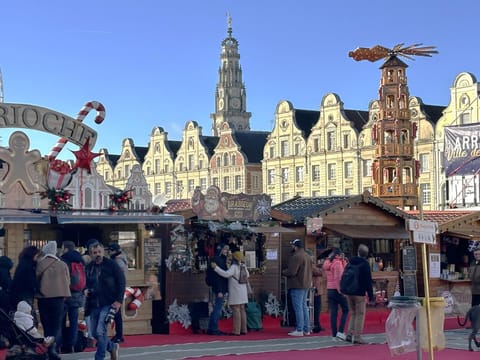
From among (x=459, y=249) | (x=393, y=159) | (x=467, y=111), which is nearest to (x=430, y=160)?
(x=467, y=111)

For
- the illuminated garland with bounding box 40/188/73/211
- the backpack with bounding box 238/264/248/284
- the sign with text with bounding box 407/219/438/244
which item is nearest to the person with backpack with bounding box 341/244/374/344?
the backpack with bounding box 238/264/248/284

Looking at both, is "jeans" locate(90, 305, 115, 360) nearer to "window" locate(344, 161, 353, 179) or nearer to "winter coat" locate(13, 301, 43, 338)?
"winter coat" locate(13, 301, 43, 338)

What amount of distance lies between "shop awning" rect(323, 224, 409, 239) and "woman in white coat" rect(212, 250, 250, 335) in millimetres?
3016

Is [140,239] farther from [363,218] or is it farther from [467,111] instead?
[467,111]

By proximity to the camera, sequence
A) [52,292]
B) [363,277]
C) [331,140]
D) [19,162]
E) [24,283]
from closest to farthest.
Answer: [24,283] < [52,292] < [363,277] < [19,162] < [331,140]

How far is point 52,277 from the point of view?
10234mm

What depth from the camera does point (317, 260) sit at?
1642 cm

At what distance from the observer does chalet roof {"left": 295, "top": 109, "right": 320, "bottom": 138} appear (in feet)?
217

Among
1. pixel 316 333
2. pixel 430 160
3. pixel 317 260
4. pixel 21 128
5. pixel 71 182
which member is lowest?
pixel 316 333

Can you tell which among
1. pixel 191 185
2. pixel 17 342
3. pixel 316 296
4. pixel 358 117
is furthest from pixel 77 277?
pixel 191 185

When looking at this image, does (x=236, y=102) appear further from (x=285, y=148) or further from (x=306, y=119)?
(x=285, y=148)

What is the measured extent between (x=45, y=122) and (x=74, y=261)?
3297 millimetres

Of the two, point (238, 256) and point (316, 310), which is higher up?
point (238, 256)

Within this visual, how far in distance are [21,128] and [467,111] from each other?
43.1 metres
